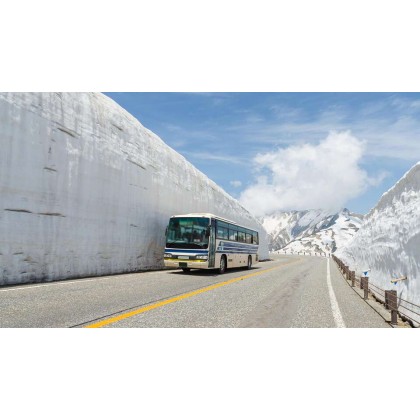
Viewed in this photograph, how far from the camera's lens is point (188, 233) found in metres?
16.6

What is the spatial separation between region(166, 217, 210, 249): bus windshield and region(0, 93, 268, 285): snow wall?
9.42 feet

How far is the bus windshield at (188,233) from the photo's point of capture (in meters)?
16.3

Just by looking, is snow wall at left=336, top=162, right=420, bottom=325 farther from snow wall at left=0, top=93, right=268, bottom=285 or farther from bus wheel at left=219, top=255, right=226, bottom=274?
snow wall at left=0, top=93, right=268, bottom=285

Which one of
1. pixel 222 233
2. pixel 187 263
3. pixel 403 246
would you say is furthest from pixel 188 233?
pixel 403 246

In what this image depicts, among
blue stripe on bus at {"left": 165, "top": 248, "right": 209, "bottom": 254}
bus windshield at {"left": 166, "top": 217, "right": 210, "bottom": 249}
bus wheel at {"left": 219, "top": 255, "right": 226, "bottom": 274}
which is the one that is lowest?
bus wheel at {"left": 219, "top": 255, "right": 226, "bottom": 274}

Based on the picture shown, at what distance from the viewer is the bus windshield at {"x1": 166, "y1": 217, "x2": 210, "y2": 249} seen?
16312mm

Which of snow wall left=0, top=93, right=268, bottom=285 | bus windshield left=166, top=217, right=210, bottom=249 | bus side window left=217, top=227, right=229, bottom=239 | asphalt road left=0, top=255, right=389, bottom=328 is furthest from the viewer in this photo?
bus side window left=217, top=227, right=229, bottom=239

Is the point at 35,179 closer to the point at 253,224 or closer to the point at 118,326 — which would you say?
the point at 118,326

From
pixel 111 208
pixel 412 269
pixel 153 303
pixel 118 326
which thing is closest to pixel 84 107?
pixel 111 208

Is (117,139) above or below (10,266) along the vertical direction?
above

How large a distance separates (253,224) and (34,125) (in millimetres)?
47360

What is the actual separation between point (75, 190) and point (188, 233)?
5482mm

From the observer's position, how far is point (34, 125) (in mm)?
12383

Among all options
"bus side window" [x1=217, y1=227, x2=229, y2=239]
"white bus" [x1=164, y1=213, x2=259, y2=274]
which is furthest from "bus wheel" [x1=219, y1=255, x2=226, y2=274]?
"bus side window" [x1=217, y1=227, x2=229, y2=239]
